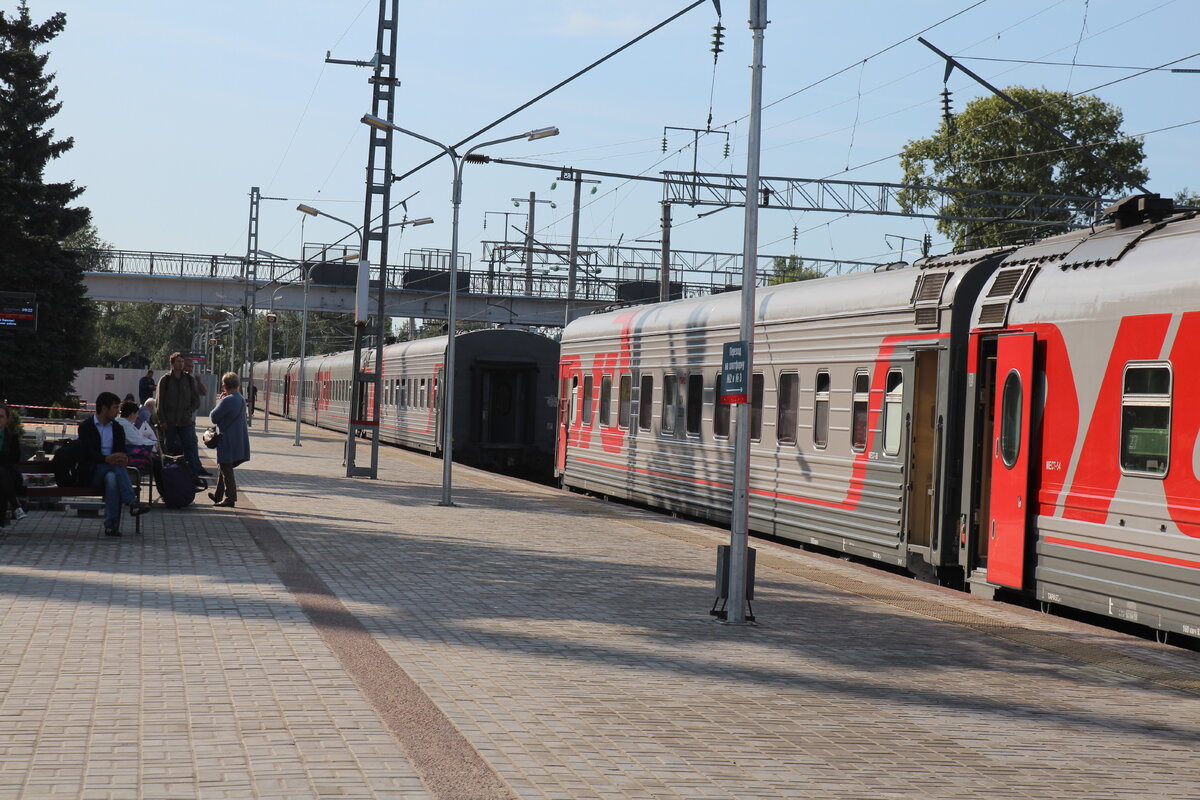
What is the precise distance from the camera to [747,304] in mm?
11000

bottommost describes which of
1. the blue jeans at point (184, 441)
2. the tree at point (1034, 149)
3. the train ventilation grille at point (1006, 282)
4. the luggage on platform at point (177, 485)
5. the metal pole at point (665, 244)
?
the luggage on platform at point (177, 485)

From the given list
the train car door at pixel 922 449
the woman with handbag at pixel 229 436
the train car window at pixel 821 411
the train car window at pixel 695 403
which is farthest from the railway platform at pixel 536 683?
the train car window at pixel 695 403

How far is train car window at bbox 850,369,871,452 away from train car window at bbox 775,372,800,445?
1506 millimetres

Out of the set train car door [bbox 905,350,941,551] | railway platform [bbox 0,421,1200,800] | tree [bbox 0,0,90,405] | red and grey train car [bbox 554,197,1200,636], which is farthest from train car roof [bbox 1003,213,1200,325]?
tree [bbox 0,0,90,405]

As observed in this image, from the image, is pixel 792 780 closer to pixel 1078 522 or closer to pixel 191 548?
pixel 1078 522

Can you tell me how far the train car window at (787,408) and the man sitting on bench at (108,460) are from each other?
25.0 ft

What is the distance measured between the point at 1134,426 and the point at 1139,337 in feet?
2.25

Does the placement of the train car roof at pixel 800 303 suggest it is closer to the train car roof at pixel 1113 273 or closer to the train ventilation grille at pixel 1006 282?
the train ventilation grille at pixel 1006 282

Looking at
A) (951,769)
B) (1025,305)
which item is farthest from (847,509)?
(951,769)

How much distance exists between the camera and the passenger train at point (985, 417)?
10555 millimetres

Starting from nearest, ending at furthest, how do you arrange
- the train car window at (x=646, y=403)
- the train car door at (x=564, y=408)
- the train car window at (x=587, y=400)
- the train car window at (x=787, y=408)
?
the train car window at (x=787, y=408)
the train car window at (x=646, y=403)
the train car window at (x=587, y=400)
the train car door at (x=564, y=408)

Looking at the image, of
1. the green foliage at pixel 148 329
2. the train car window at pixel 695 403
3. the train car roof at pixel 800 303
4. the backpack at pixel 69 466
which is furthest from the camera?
the green foliage at pixel 148 329

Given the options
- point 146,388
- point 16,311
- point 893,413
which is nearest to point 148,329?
point 16,311

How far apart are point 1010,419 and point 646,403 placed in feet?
34.6
